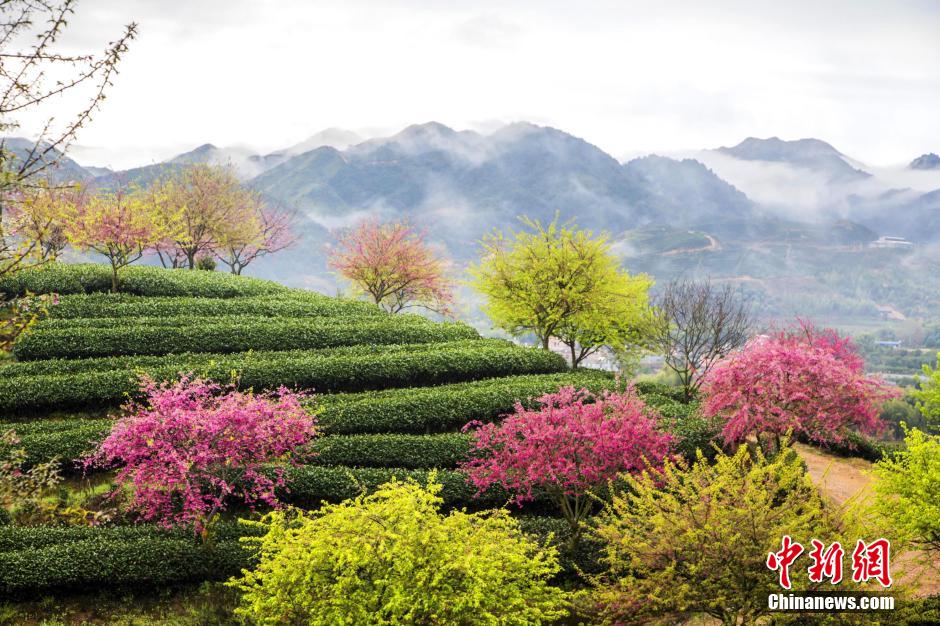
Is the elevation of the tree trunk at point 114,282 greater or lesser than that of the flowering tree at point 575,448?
greater

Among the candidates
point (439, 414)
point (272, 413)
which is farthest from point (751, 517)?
point (439, 414)

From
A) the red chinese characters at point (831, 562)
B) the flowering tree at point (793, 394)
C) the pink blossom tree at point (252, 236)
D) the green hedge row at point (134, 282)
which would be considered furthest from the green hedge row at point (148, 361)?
the pink blossom tree at point (252, 236)

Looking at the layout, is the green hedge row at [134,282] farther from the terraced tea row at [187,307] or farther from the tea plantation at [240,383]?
the terraced tea row at [187,307]

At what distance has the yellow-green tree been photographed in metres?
33.1

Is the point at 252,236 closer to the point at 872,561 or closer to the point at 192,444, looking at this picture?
the point at 192,444

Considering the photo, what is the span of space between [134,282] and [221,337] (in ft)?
29.6

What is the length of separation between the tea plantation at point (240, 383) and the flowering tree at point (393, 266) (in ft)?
22.7

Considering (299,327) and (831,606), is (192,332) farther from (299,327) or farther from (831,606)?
(831,606)

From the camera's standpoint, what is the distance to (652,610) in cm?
1236

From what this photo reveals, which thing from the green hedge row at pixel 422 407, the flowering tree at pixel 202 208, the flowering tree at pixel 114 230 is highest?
the flowering tree at pixel 202 208

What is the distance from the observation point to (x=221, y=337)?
2741cm

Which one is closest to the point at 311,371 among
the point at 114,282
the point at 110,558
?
the point at 110,558

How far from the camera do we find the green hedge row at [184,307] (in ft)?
94.6

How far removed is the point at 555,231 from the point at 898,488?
21.8m
